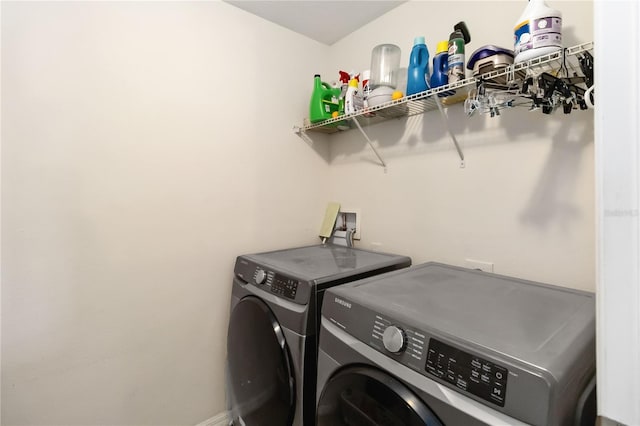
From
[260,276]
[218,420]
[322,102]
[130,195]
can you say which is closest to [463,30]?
[322,102]

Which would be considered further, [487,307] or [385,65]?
[385,65]

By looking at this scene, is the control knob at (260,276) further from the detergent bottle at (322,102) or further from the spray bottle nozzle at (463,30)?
the spray bottle nozzle at (463,30)

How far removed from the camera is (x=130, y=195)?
57.6 inches

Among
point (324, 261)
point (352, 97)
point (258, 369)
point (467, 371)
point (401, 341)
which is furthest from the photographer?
point (352, 97)

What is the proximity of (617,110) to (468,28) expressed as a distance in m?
1.27

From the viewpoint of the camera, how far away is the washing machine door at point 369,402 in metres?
0.72

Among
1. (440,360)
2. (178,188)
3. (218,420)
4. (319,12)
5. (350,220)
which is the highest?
(319,12)

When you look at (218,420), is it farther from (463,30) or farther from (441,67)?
(463,30)

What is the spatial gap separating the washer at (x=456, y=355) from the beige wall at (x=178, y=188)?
0.47m

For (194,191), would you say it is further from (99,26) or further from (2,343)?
(2,343)

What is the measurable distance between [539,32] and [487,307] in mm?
908

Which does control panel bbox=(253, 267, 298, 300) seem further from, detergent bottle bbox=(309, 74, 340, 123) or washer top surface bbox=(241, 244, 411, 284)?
detergent bottle bbox=(309, 74, 340, 123)

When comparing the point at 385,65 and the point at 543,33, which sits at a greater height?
the point at 385,65

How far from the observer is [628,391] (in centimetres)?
44
